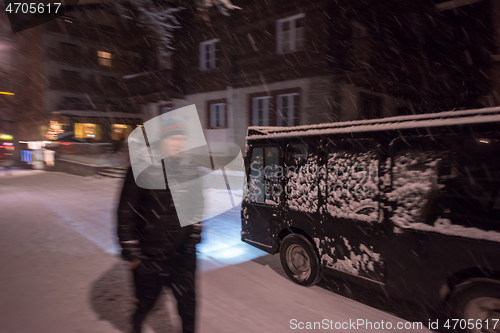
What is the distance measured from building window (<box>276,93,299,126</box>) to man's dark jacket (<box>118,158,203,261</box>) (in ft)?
43.0

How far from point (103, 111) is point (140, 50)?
1230 centimetres

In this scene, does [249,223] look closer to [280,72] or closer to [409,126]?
[409,126]

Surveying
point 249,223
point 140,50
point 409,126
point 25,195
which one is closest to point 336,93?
point 249,223

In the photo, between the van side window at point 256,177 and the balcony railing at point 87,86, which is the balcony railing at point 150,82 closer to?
the balcony railing at point 87,86

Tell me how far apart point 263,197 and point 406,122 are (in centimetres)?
255

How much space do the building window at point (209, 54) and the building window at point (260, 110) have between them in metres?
4.02

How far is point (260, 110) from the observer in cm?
1675

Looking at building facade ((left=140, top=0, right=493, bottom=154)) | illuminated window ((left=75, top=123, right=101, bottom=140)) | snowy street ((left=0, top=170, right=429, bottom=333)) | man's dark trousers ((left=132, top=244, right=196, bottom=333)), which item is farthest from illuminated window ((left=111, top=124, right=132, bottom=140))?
man's dark trousers ((left=132, top=244, right=196, bottom=333))

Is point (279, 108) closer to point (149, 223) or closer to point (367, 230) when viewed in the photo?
point (367, 230)

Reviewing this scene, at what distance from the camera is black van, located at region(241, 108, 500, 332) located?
2928mm

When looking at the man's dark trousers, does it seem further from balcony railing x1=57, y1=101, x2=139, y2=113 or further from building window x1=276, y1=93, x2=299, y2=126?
balcony railing x1=57, y1=101, x2=139, y2=113

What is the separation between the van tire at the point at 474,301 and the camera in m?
2.84

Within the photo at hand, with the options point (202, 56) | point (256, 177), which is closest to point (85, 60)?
point (202, 56)

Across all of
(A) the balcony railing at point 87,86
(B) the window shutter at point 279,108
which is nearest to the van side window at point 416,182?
(B) the window shutter at point 279,108
